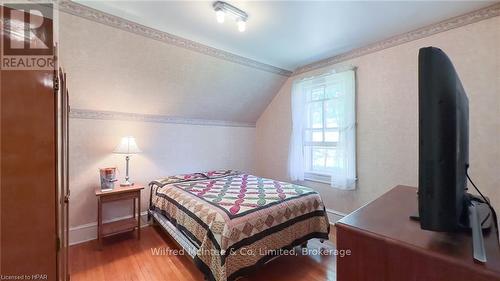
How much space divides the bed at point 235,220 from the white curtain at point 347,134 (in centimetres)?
82

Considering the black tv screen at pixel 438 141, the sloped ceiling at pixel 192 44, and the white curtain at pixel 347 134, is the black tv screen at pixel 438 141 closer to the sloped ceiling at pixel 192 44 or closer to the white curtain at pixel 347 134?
the sloped ceiling at pixel 192 44

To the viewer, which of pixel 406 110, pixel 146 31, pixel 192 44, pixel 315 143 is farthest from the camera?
pixel 315 143

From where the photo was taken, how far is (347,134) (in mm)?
2957

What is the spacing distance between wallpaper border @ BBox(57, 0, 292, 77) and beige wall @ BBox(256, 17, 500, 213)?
4.08 feet

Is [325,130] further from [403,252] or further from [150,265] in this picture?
[150,265]

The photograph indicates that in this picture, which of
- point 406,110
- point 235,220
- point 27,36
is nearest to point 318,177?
point 406,110

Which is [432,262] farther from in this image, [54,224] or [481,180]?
[481,180]

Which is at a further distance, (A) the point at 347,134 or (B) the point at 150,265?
(A) the point at 347,134

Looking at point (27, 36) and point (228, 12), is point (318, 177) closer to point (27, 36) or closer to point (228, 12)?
point (228, 12)

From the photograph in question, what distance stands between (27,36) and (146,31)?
186cm

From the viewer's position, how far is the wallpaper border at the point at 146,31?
197cm

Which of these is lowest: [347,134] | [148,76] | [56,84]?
[347,134]

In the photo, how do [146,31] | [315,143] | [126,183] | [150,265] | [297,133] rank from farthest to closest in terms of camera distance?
[297,133]
[315,143]
[126,183]
[146,31]
[150,265]

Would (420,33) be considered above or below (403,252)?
above
